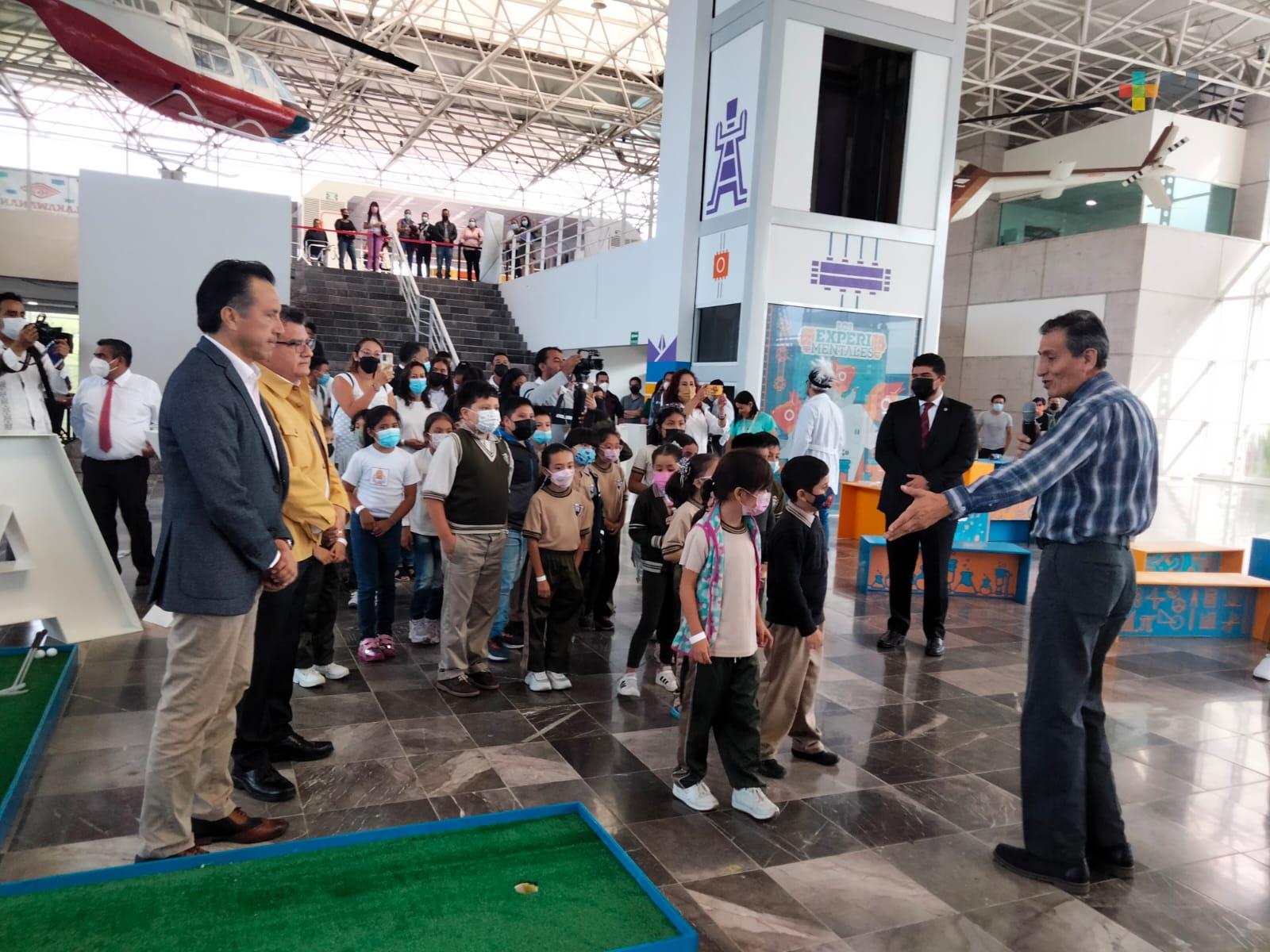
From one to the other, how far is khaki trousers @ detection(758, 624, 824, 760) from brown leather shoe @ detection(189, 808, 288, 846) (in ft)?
5.84

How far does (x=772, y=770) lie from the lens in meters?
3.38

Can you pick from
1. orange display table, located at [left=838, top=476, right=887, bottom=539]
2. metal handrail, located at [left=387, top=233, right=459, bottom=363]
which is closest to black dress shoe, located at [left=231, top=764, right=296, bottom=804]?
orange display table, located at [left=838, top=476, right=887, bottom=539]

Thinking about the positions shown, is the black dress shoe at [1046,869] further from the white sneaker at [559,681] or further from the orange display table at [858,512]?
the orange display table at [858,512]

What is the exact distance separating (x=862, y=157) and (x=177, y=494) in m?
9.59

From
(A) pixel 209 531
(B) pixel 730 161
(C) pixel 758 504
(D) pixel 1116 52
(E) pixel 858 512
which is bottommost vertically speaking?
(E) pixel 858 512

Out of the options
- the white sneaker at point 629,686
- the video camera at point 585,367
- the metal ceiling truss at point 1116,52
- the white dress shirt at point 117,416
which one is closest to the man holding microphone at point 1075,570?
the white sneaker at point 629,686

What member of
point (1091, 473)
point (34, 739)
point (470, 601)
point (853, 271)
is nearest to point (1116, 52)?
point (853, 271)

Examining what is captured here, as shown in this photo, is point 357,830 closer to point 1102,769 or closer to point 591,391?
point 1102,769

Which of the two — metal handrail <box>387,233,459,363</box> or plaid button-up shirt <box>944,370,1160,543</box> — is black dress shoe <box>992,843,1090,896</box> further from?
metal handrail <box>387,233,459,363</box>

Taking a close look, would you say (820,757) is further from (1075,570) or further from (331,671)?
(331,671)

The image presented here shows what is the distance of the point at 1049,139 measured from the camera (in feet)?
64.5

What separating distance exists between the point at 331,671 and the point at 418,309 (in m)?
11.2

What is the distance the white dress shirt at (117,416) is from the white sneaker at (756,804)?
4.35 meters

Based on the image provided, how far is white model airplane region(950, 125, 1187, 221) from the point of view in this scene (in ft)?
47.2
